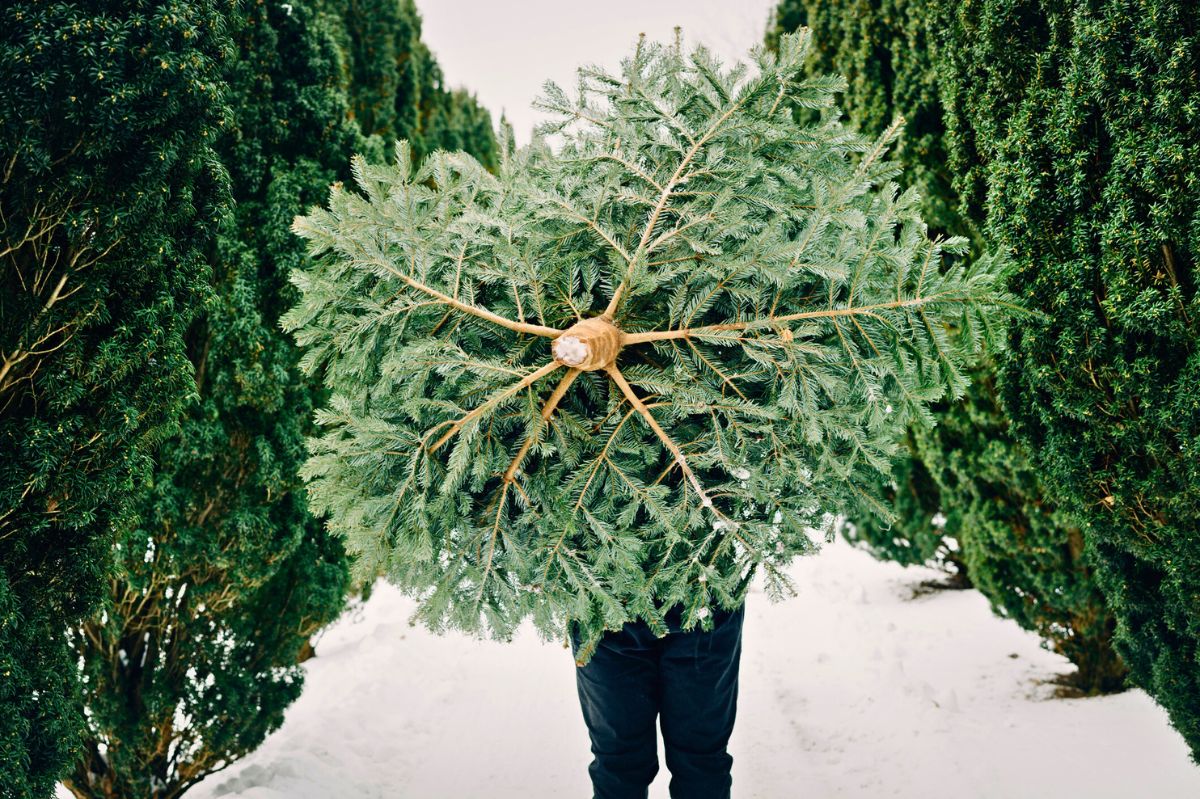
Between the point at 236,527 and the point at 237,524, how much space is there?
39mm

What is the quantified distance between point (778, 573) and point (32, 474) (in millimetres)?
2215

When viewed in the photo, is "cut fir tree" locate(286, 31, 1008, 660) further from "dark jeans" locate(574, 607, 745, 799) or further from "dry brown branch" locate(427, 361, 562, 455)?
"dark jeans" locate(574, 607, 745, 799)

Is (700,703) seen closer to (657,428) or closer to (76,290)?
(657,428)

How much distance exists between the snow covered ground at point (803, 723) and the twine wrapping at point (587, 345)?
2.28 m

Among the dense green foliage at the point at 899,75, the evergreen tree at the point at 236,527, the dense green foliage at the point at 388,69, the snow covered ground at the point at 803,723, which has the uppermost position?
the dense green foliage at the point at 388,69

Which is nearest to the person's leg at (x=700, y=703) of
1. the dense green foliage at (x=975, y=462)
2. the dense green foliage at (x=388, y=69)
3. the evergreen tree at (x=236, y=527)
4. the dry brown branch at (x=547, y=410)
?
the dry brown branch at (x=547, y=410)

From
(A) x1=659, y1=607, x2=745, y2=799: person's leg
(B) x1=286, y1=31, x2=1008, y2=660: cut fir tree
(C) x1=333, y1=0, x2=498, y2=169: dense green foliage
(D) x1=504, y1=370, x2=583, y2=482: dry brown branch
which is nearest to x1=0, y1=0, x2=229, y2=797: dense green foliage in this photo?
(B) x1=286, y1=31, x2=1008, y2=660: cut fir tree

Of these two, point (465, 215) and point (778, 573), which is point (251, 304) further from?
point (778, 573)

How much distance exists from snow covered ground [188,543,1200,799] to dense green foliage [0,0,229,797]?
1.30m

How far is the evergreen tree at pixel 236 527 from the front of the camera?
274 cm

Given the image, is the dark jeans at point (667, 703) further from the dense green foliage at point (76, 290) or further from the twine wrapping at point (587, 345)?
the dense green foliage at point (76, 290)

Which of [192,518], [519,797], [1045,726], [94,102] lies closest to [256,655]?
[192,518]

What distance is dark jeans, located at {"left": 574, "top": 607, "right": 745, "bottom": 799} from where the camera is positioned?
208 centimetres

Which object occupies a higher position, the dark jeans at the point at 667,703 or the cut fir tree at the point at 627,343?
the cut fir tree at the point at 627,343
